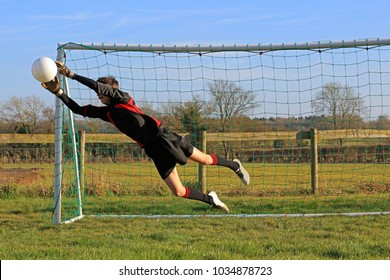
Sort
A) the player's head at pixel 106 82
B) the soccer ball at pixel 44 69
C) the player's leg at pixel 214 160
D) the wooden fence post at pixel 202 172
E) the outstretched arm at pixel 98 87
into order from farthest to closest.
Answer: the wooden fence post at pixel 202 172, the player's leg at pixel 214 160, the player's head at pixel 106 82, the soccer ball at pixel 44 69, the outstretched arm at pixel 98 87

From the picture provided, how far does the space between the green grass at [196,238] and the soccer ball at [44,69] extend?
2.19 meters

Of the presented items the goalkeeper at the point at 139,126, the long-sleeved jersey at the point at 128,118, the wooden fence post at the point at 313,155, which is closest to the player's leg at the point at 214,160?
the goalkeeper at the point at 139,126

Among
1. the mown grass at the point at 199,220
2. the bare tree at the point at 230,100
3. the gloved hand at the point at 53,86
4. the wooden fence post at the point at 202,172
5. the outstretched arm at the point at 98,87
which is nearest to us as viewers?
the outstretched arm at the point at 98,87

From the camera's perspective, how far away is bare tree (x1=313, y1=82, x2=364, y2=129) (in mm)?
11047

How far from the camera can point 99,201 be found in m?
12.6

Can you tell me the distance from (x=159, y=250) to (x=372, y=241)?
9.81 ft

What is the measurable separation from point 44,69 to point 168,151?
1927 mm

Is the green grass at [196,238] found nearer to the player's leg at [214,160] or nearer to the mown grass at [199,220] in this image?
the mown grass at [199,220]

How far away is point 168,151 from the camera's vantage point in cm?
695

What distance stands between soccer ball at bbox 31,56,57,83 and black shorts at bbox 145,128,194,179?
1.60 meters

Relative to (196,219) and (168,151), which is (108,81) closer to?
(168,151)

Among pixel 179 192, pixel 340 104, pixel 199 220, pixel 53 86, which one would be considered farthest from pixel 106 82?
pixel 340 104

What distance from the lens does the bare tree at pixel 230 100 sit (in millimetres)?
10812

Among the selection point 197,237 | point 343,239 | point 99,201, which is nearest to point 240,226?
point 197,237
